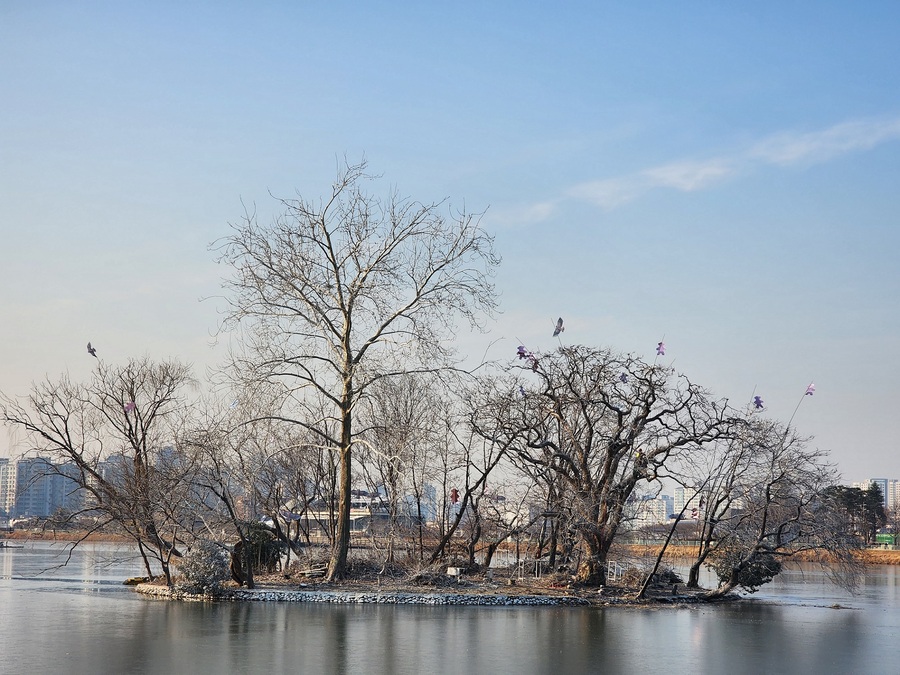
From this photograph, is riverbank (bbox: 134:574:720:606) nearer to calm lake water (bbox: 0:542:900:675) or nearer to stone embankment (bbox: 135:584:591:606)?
stone embankment (bbox: 135:584:591:606)

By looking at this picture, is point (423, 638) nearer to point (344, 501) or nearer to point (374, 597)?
point (374, 597)

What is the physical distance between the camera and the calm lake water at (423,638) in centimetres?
1380

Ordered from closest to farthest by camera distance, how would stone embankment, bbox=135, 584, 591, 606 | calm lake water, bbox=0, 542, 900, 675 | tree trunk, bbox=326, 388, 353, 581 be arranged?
1. calm lake water, bbox=0, 542, 900, 675
2. stone embankment, bbox=135, 584, 591, 606
3. tree trunk, bbox=326, 388, 353, 581

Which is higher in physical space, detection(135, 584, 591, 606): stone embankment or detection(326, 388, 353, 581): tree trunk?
detection(326, 388, 353, 581): tree trunk

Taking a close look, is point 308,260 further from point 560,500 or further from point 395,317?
point 560,500

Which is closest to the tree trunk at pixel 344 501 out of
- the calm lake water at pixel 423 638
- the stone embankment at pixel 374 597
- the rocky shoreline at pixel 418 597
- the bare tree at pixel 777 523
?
the rocky shoreline at pixel 418 597

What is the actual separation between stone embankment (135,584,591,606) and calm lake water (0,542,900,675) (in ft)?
2.77

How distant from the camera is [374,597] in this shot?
77.0 ft

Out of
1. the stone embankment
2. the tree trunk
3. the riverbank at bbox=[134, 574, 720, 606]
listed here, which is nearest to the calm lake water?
the stone embankment

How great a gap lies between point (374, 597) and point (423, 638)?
682 centimetres

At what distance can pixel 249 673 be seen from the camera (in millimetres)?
12648

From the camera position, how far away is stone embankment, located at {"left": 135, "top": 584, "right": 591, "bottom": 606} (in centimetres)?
2319

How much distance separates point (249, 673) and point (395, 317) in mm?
14749

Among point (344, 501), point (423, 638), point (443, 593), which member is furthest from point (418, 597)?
point (423, 638)
